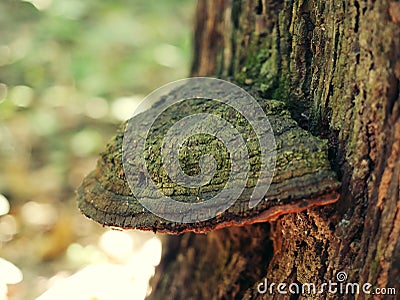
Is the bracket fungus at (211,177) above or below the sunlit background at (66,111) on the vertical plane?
below

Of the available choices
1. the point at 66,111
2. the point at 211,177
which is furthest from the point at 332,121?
the point at 66,111

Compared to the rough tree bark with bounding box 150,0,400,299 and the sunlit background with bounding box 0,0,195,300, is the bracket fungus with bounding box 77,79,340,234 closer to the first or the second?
the rough tree bark with bounding box 150,0,400,299

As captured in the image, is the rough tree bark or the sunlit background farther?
the sunlit background

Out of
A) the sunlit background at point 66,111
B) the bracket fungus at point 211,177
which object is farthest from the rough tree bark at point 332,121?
the sunlit background at point 66,111

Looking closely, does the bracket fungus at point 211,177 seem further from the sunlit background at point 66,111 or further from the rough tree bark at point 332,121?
the sunlit background at point 66,111

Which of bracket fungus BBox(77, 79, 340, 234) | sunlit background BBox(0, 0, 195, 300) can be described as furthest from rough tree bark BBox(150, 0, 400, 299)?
sunlit background BBox(0, 0, 195, 300)

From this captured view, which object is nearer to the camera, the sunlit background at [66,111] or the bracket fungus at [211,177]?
the bracket fungus at [211,177]

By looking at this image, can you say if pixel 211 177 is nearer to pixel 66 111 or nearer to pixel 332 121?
pixel 332 121
